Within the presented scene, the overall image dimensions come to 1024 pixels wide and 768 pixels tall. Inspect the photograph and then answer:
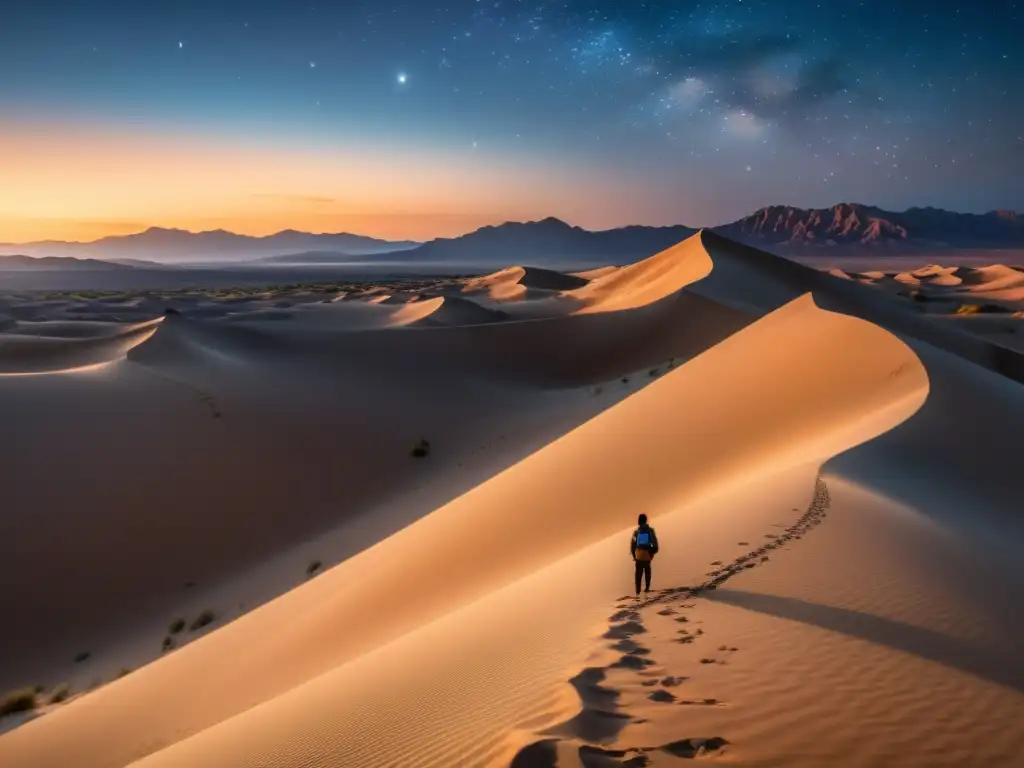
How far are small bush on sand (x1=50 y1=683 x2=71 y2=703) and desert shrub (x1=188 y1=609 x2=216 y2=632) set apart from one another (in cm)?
178

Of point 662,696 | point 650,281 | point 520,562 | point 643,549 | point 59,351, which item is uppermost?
point 650,281

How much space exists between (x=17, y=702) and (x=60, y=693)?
1.44 feet

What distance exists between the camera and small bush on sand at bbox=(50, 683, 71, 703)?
350 inches

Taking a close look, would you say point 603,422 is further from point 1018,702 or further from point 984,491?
point 1018,702

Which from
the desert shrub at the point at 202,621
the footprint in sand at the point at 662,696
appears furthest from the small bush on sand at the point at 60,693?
the footprint in sand at the point at 662,696

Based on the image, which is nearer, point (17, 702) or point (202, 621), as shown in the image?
point (17, 702)

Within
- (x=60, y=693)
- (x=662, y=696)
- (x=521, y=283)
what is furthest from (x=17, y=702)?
(x=521, y=283)

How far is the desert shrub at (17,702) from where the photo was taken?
864 centimetres

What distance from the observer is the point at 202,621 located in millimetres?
10992

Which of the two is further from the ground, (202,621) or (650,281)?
(650,281)

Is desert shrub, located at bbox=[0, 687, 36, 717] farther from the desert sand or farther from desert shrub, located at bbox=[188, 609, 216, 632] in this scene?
desert shrub, located at bbox=[188, 609, 216, 632]

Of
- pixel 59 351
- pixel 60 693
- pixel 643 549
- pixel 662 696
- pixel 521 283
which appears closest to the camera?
pixel 662 696

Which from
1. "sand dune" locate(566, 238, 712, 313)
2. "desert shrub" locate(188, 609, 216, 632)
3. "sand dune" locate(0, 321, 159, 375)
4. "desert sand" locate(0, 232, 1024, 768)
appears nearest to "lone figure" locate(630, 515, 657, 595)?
"desert sand" locate(0, 232, 1024, 768)

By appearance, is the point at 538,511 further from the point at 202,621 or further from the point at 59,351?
the point at 59,351
